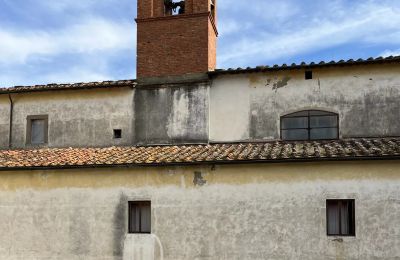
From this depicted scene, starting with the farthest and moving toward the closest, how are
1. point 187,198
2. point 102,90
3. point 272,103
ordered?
point 102,90 < point 272,103 < point 187,198

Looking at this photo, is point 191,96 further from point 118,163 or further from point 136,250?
point 136,250

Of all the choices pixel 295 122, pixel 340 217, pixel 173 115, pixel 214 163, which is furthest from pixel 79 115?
pixel 340 217

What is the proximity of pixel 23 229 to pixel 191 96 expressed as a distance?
6.17 m

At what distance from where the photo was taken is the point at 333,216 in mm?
13539

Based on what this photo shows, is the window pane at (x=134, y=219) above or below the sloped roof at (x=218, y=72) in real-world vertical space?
below

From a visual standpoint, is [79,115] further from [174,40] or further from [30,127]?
[174,40]

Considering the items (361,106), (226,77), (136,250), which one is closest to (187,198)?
(136,250)

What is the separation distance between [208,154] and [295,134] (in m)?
2.95

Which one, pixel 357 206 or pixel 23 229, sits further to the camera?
pixel 23 229

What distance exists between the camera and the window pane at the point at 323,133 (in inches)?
637

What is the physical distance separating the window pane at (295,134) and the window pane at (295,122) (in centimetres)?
14

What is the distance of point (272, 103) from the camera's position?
16703mm

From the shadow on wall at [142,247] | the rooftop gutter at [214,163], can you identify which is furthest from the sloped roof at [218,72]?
the shadow on wall at [142,247]

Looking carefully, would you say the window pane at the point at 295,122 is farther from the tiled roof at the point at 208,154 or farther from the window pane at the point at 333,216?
the window pane at the point at 333,216
